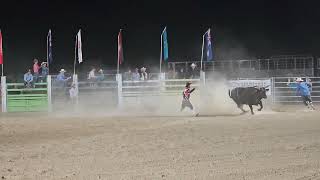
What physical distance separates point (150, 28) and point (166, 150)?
21729 mm

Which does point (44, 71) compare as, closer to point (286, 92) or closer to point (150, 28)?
point (150, 28)

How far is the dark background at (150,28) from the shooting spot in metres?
31.0

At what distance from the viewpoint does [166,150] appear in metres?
10.8

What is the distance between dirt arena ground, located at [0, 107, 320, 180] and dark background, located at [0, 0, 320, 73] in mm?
14726

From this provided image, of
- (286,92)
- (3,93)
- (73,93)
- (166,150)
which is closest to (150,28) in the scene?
(73,93)

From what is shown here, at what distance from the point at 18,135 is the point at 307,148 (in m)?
7.37

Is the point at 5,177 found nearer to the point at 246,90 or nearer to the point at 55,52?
the point at 246,90

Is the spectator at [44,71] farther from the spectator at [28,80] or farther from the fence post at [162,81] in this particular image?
the fence post at [162,81]

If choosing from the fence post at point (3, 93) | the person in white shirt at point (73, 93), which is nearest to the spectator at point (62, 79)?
the person in white shirt at point (73, 93)

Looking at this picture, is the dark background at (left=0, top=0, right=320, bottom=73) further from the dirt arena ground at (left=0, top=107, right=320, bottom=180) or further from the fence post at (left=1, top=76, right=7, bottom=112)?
the dirt arena ground at (left=0, top=107, right=320, bottom=180)

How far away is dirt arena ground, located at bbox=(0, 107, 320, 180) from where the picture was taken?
27.9ft

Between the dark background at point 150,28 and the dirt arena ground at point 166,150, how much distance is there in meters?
14.7

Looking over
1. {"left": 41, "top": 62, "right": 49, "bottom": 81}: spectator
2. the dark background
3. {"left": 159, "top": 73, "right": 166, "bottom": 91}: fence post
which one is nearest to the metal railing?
the dark background

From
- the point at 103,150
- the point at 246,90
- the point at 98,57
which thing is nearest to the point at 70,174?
the point at 103,150
